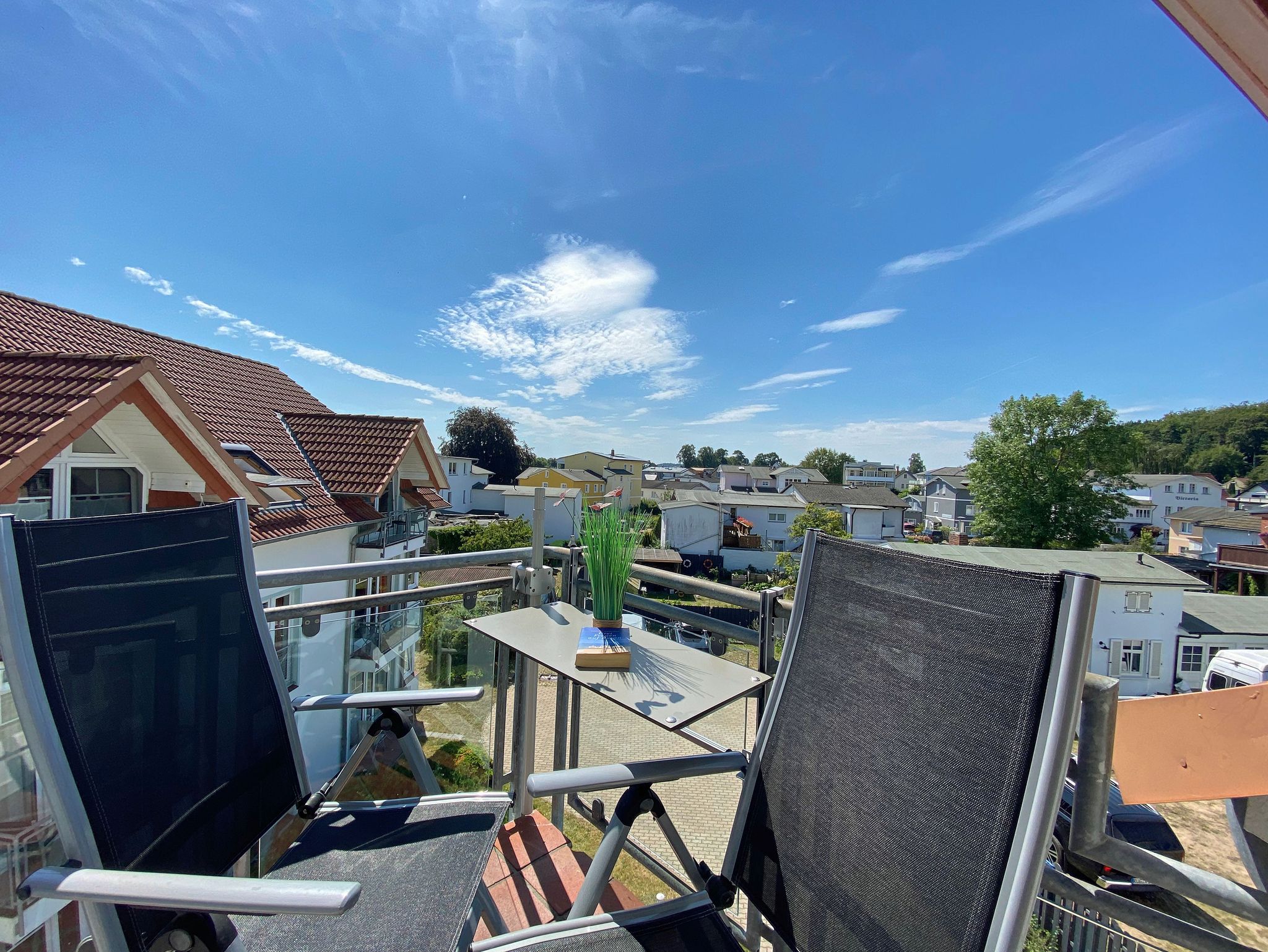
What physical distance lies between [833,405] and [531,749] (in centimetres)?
2942

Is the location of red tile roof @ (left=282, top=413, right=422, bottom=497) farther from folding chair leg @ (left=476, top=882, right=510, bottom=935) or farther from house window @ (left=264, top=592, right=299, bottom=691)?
folding chair leg @ (left=476, top=882, right=510, bottom=935)

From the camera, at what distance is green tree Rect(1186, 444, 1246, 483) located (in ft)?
171

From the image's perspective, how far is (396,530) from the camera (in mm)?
9359

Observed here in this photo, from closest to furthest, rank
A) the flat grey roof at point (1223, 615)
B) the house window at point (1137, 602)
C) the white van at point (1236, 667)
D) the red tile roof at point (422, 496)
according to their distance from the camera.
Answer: the white van at point (1236, 667), the red tile roof at point (422, 496), the house window at point (1137, 602), the flat grey roof at point (1223, 615)

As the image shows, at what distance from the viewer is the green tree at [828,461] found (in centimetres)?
6138

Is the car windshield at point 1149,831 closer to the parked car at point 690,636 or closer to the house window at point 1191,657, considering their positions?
the parked car at point 690,636

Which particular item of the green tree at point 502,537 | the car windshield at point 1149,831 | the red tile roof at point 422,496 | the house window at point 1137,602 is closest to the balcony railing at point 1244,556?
the house window at point 1137,602

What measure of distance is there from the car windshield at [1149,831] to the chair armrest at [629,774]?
8.59m

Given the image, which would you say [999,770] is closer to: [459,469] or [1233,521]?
[459,469]

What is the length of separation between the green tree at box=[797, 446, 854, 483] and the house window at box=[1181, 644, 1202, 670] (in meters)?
45.8

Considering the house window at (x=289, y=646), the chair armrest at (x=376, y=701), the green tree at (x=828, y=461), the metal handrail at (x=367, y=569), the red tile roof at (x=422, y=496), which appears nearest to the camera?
the chair armrest at (x=376, y=701)

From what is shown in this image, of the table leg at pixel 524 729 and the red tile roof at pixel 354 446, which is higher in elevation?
the red tile roof at pixel 354 446

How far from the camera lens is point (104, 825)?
2.57 ft

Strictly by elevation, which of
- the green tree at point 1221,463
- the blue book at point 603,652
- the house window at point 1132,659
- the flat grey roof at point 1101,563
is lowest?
the house window at point 1132,659
